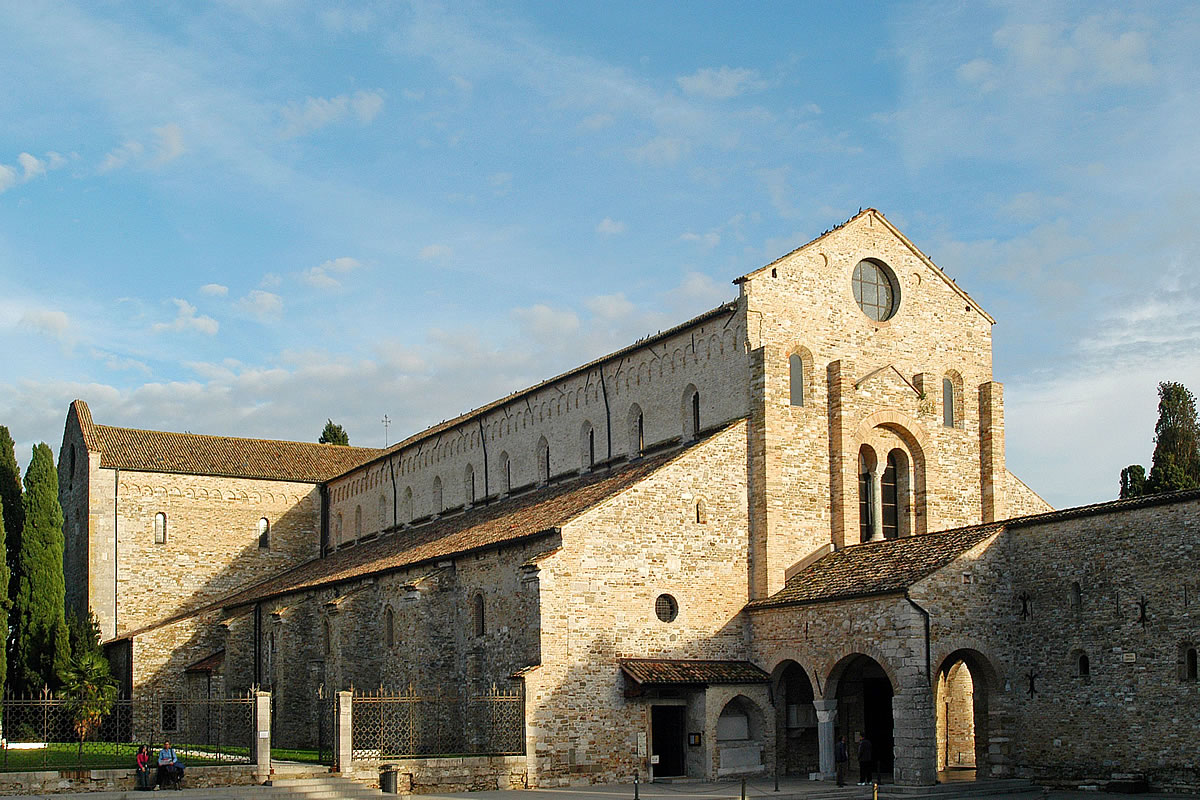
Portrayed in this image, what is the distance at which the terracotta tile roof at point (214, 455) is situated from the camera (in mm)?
54500

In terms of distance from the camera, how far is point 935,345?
37188mm

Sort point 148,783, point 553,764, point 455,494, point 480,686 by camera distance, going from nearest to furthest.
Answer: point 148,783
point 553,764
point 480,686
point 455,494

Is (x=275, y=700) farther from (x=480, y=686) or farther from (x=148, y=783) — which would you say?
(x=148, y=783)

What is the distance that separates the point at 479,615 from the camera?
35625 mm

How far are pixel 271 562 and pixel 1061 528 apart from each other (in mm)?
37636

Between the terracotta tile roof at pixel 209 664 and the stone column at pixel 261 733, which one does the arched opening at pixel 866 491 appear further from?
the terracotta tile roof at pixel 209 664

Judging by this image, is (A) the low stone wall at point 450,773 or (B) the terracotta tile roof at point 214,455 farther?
(B) the terracotta tile roof at point 214,455

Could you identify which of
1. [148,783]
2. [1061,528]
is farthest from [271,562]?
[1061,528]

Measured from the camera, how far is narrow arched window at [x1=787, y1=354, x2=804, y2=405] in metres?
34.4

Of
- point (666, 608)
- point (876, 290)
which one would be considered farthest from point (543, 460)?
point (876, 290)

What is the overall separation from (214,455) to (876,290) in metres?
33.2

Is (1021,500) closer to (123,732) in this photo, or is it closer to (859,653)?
(859,653)

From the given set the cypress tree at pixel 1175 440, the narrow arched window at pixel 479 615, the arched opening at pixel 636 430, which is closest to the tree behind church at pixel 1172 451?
the cypress tree at pixel 1175 440

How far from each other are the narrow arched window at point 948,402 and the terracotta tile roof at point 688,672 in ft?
31.9
